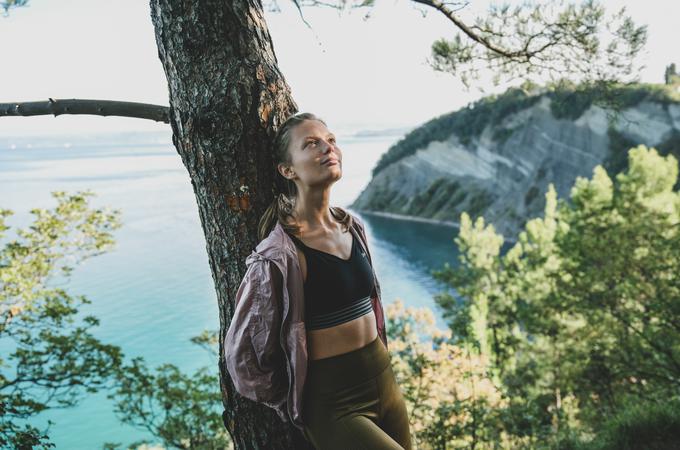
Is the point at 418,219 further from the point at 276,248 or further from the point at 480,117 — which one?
the point at 276,248

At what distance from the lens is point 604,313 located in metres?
12.0

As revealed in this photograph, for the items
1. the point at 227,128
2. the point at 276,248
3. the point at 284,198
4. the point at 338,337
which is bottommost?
the point at 338,337

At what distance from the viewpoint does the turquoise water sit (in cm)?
1717

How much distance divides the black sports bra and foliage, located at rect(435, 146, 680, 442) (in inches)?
127

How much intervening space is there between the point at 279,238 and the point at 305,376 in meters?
0.49

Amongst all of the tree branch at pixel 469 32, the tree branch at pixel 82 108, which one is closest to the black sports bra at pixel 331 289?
the tree branch at pixel 82 108

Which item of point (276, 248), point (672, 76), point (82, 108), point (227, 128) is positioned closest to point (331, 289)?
point (276, 248)

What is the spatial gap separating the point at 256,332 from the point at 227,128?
2.50 feet

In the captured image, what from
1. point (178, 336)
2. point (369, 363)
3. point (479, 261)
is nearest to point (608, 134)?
point (479, 261)

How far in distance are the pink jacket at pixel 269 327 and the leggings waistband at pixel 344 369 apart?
60mm

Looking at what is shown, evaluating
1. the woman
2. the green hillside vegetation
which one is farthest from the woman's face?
the green hillside vegetation

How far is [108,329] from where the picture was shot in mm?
23969

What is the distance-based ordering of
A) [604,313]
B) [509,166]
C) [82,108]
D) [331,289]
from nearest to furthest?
[331,289]
[82,108]
[604,313]
[509,166]

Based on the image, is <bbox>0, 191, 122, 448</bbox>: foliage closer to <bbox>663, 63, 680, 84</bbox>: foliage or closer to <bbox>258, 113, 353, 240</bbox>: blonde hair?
<bbox>258, 113, 353, 240</bbox>: blonde hair
